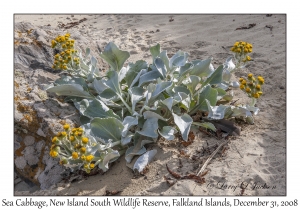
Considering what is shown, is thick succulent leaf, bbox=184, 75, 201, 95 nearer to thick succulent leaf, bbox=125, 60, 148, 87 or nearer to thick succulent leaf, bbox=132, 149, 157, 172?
thick succulent leaf, bbox=125, 60, 148, 87

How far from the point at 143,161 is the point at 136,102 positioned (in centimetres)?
70

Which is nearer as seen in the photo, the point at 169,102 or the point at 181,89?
the point at 169,102

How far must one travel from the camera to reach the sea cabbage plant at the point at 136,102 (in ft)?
10.1

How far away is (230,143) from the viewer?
3312mm

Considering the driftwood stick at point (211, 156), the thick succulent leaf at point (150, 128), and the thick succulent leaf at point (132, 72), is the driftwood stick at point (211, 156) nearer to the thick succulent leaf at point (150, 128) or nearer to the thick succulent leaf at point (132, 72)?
the thick succulent leaf at point (150, 128)


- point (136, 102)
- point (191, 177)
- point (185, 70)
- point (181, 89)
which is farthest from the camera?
point (185, 70)

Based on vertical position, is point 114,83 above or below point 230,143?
above

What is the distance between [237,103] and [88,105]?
5.77 ft

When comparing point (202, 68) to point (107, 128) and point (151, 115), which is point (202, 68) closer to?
point (151, 115)

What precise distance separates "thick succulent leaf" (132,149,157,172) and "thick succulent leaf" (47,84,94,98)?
1089mm

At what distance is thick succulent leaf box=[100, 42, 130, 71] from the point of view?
12.4 ft

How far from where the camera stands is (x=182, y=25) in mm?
6590

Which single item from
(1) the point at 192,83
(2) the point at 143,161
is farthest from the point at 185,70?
(2) the point at 143,161

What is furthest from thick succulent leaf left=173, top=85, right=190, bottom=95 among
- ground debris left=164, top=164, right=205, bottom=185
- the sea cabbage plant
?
ground debris left=164, top=164, right=205, bottom=185
